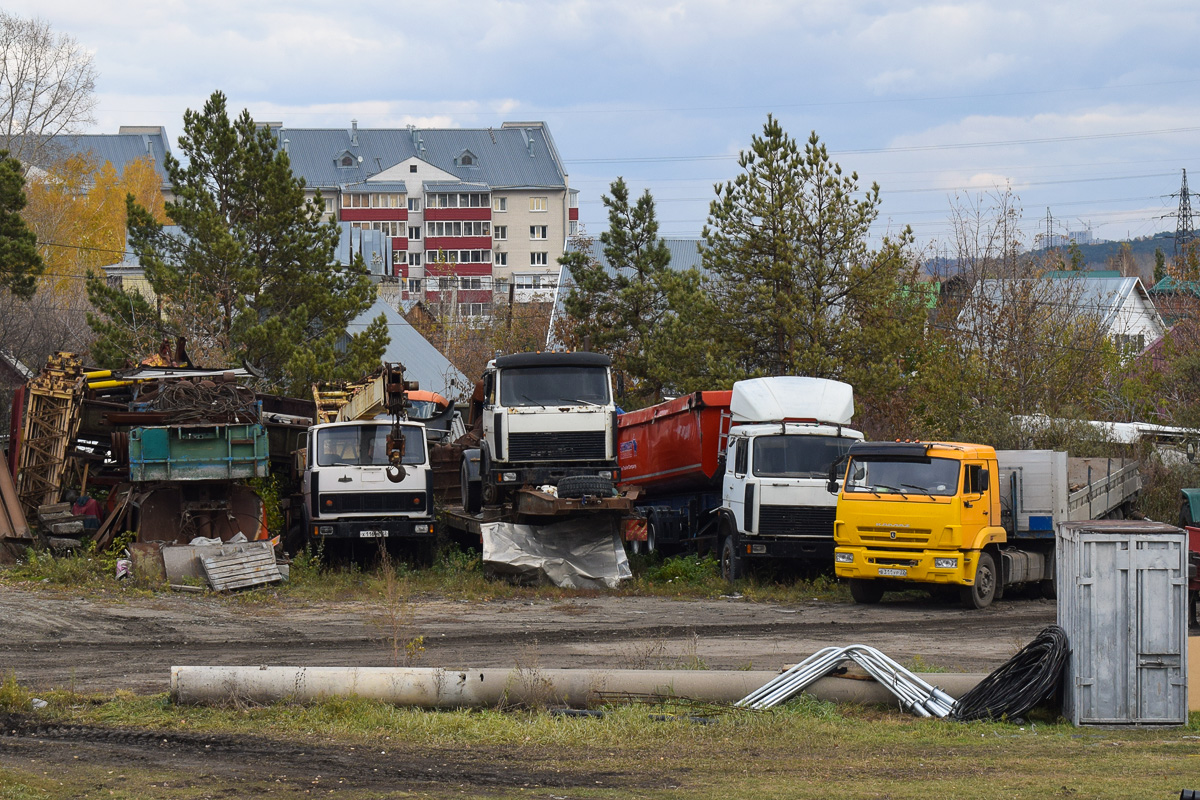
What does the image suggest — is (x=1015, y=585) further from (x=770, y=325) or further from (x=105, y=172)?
(x=105, y=172)

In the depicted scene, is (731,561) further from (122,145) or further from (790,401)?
(122,145)

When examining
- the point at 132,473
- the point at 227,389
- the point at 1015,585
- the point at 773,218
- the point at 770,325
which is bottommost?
the point at 1015,585

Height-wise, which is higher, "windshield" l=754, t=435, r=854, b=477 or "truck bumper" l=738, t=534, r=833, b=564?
"windshield" l=754, t=435, r=854, b=477

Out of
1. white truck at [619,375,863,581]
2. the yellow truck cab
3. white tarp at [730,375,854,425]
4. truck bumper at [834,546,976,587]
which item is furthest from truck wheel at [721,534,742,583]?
truck bumper at [834,546,976,587]

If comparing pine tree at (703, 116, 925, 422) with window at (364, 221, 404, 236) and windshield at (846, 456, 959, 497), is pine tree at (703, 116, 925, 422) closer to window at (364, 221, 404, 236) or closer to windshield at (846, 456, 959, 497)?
windshield at (846, 456, 959, 497)

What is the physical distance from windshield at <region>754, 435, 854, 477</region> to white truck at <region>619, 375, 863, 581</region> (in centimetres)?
2

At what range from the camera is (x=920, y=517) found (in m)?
18.0

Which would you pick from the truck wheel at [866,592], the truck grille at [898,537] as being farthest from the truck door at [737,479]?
the truck grille at [898,537]

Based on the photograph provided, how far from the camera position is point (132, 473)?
65.4ft

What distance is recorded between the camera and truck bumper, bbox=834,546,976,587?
1800 centimetres

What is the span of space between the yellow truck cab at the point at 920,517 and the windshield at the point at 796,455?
1.57 metres

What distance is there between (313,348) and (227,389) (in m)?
10.5

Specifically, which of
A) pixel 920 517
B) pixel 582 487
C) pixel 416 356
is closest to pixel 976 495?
pixel 920 517

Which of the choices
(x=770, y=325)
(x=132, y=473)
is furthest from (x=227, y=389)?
(x=770, y=325)
